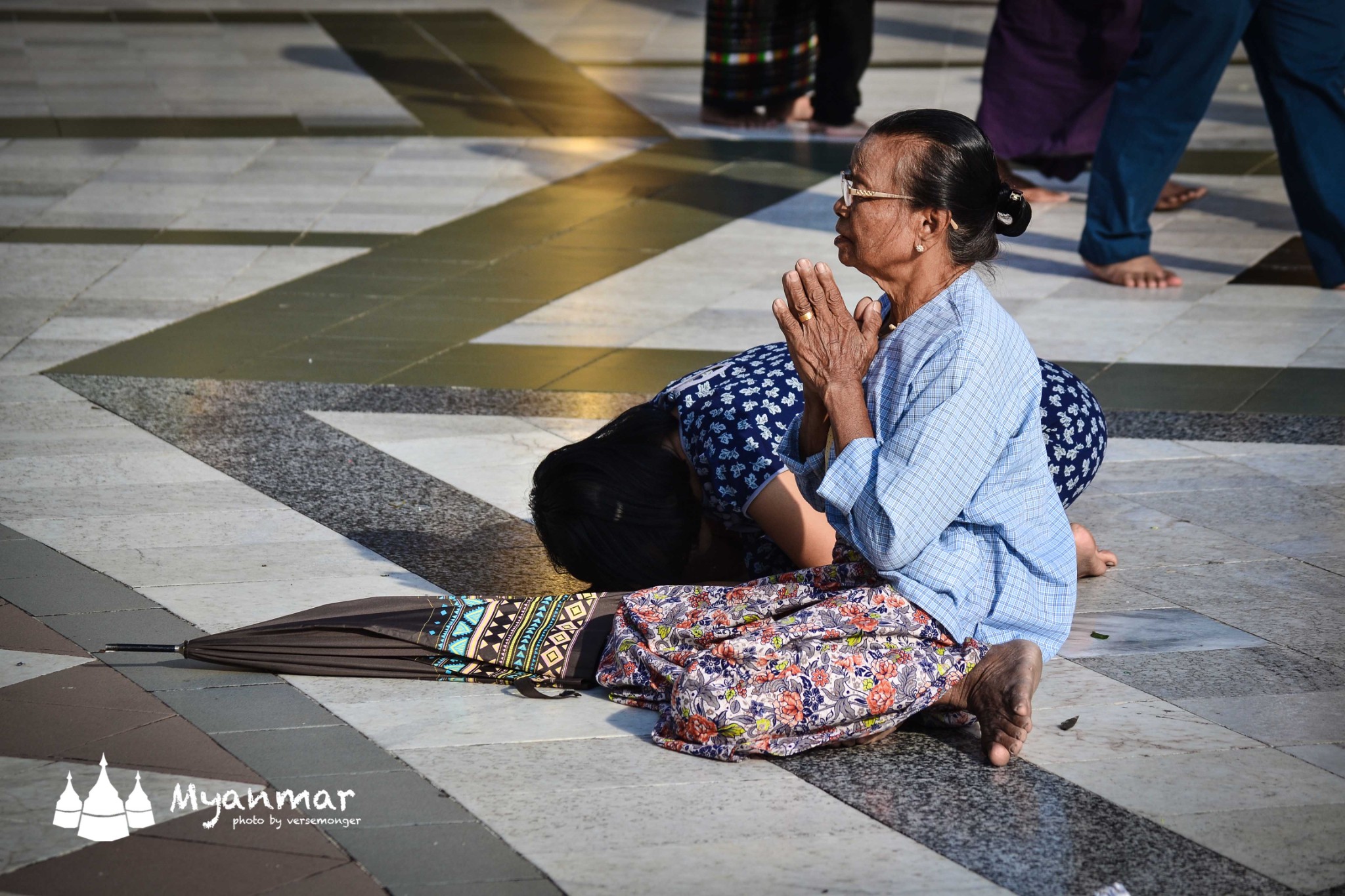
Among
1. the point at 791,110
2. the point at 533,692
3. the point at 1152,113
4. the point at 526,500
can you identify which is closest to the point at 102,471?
the point at 526,500

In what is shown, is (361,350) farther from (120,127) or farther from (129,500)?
(120,127)

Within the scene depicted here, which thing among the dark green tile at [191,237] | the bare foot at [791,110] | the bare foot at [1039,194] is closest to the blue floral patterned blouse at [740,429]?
the dark green tile at [191,237]

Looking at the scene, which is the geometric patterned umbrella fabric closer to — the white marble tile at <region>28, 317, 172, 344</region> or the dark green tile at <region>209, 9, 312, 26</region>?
the white marble tile at <region>28, 317, 172, 344</region>

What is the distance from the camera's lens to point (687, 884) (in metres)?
2.44

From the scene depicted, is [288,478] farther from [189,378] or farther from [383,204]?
[383,204]

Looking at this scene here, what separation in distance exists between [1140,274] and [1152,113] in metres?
0.62

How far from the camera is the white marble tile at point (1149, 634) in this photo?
130 inches

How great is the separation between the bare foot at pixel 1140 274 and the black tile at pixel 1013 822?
3672 mm

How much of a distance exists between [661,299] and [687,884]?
3.97m

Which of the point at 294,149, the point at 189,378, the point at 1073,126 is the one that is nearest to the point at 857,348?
the point at 189,378

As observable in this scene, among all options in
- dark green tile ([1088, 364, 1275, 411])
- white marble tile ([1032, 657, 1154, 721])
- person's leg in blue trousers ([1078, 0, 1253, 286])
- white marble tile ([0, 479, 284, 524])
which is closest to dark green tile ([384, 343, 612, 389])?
white marble tile ([0, 479, 284, 524])

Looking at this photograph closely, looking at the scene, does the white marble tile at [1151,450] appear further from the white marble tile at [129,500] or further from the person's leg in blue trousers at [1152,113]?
the white marble tile at [129,500]

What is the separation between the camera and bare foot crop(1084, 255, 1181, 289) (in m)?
6.23

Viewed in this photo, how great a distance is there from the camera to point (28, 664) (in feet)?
10.5
